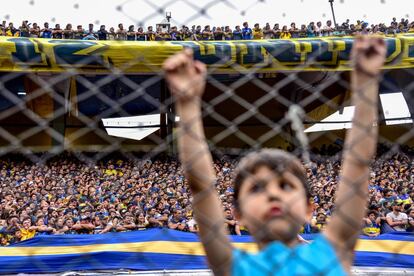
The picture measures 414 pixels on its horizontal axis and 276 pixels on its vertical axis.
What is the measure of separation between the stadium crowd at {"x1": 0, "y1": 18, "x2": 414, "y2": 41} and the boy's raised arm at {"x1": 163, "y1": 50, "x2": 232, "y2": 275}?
878 cm

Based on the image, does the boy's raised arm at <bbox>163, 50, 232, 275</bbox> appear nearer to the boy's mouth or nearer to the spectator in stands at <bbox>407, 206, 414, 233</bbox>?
the boy's mouth

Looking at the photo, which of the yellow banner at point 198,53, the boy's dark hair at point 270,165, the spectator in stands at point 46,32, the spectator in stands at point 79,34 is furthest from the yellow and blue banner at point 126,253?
the spectator in stands at point 79,34

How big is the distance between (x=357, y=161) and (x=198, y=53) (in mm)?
8794

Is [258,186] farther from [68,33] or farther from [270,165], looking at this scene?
[68,33]

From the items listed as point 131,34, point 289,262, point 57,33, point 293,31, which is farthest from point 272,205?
point 293,31

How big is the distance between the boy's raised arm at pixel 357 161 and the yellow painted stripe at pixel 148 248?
4.65 metres

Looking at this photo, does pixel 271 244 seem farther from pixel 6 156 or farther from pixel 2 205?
pixel 6 156

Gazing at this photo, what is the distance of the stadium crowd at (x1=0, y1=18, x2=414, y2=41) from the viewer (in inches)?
417

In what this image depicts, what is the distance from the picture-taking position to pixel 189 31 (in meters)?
11.7

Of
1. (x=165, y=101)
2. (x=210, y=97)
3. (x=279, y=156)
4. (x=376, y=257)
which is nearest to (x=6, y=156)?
(x=165, y=101)

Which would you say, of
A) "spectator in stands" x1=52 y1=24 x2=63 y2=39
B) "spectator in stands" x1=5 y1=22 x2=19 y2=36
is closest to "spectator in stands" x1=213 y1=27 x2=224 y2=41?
"spectator in stands" x1=52 y1=24 x2=63 y2=39

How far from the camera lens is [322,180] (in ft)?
29.8

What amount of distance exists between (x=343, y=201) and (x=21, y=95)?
1162 centimetres

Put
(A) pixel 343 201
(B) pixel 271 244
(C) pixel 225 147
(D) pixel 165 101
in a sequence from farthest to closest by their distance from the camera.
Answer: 1. (C) pixel 225 147
2. (D) pixel 165 101
3. (A) pixel 343 201
4. (B) pixel 271 244
